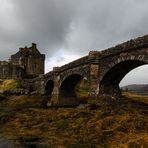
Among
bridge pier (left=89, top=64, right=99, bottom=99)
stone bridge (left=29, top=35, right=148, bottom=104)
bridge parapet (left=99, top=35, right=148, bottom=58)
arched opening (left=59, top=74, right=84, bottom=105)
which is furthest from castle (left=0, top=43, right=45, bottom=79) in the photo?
bridge parapet (left=99, top=35, right=148, bottom=58)

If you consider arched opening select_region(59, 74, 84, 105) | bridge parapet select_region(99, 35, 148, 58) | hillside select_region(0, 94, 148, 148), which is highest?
bridge parapet select_region(99, 35, 148, 58)

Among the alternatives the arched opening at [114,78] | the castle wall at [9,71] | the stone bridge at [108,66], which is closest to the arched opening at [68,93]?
the stone bridge at [108,66]

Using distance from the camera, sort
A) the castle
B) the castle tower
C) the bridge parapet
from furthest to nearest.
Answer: the castle tower, the castle, the bridge parapet

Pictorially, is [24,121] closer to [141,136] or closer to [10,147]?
[10,147]

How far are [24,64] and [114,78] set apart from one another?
65.5m

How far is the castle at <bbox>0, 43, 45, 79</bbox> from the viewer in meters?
87.9

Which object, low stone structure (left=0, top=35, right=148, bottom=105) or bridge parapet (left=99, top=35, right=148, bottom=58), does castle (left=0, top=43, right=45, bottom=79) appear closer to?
low stone structure (left=0, top=35, right=148, bottom=105)

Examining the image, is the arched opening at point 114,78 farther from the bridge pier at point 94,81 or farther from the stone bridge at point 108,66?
the bridge pier at point 94,81

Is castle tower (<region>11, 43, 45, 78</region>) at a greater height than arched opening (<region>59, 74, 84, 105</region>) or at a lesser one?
greater

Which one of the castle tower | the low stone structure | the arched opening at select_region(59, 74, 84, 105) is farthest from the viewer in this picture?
the castle tower

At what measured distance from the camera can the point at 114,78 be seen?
33.1 m

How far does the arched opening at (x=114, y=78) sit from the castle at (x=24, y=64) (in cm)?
5907

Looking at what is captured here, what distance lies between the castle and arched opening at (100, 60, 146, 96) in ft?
194

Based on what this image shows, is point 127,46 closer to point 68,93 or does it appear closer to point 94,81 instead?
point 94,81
